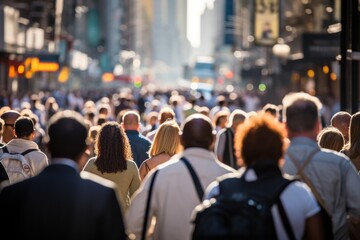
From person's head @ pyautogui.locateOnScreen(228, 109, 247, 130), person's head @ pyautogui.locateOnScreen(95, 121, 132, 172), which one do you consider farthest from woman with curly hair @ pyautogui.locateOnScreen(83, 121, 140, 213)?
person's head @ pyautogui.locateOnScreen(228, 109, 247, 130)

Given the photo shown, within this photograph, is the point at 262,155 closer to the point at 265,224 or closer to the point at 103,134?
the point at 265,224

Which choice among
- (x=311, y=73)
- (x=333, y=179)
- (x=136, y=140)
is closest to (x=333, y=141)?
(x=333, y=179)

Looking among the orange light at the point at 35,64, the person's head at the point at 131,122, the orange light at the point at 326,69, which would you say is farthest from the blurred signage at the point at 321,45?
the orange light at the point at 35,64

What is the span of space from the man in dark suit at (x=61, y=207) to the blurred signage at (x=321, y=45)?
26.6 metres

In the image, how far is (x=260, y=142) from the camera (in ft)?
20.5

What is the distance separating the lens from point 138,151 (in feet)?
44.7

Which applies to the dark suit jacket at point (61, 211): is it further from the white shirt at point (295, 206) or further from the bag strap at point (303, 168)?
the bag strap at point (303, 168)

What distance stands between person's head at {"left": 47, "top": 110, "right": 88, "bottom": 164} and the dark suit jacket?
0.60ft

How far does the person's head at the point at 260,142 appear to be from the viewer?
20.4 feet

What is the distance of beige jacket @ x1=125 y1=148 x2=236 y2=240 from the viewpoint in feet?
24.0

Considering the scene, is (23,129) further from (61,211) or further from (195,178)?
(61,211)

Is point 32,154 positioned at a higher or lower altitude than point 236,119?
lower

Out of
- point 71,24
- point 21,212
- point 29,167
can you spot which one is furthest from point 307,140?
point 71,24

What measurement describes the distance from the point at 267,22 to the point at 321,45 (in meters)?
28.2
